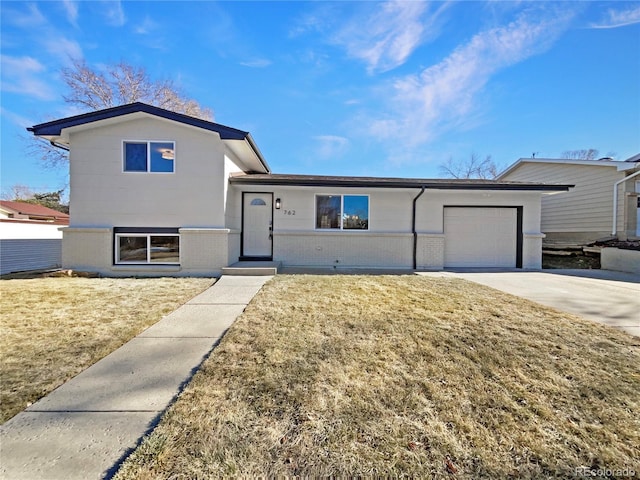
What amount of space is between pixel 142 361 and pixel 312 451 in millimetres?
2292

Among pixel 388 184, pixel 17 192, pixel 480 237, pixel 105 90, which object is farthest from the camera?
pixel 17 192

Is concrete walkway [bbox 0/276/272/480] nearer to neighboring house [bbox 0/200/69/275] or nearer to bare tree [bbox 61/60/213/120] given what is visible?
neighboring house [bbox 0/200/69/275]

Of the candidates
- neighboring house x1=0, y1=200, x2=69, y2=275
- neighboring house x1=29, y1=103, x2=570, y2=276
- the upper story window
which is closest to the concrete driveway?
neighboring house x1=29, y1=103, x2=570, y2=276

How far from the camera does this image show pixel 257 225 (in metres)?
9.60

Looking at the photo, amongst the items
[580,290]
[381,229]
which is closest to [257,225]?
[381,229]

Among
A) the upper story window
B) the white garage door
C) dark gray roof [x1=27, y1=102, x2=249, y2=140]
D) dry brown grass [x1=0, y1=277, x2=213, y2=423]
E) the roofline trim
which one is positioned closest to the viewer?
dry brown grass [x1=0, y1=277, x2=213, y2=423]

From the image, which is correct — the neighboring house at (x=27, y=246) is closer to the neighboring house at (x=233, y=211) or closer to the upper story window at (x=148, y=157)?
the neighboring house at (x=233, y=211)

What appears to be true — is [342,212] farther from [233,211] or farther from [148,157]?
[148,157]

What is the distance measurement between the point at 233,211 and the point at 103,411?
7380mm

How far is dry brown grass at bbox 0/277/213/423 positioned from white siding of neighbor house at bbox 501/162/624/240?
16931 mm

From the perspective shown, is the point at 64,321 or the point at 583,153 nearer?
the point at 64,321

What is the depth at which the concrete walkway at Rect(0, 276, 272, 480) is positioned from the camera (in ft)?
5.48

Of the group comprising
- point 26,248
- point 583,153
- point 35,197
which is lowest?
point 26,248

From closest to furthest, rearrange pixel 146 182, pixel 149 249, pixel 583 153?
pixel 146 182 < pixel 149 249 < pixel 583 153
